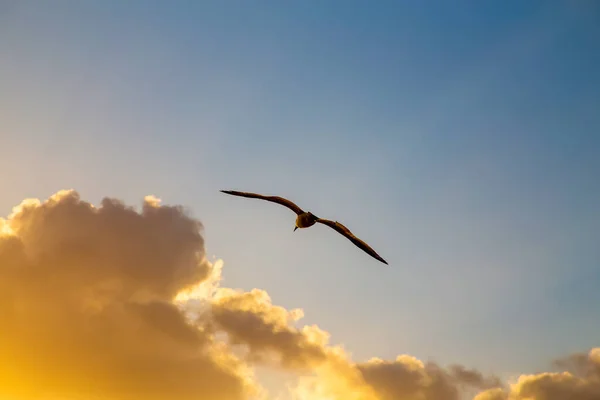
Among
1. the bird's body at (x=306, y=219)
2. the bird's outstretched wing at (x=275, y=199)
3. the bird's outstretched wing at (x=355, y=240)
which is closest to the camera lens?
the bird's outstretched wing at (x=355, y=240)

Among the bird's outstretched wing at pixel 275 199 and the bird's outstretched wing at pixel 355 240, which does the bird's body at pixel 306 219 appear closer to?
the bird's outstretched wing at pixel 275 199

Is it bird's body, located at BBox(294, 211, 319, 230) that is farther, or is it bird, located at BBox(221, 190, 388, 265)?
bird's body, located at BBox(294, 211, 319, 230)

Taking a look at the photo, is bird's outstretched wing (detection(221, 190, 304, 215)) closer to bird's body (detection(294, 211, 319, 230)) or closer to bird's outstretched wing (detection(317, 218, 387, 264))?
bird's body (detection(294, 211, 319, 230))

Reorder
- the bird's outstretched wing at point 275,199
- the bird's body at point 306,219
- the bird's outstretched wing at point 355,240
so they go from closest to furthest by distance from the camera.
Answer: the bird's outstretched wing at point 355,240 < the bird's outstretched wing at point 275,199 < the bird's body at point 306,219

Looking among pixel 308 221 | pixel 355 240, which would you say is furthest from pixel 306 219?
pixel 355 240

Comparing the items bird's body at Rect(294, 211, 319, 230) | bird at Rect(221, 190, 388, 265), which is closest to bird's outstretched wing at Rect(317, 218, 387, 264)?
bird at Rect(221, 190, 388, 265)

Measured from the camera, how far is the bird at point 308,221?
40062 millimetres

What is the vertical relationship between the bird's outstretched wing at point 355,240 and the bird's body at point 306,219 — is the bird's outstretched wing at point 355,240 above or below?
below

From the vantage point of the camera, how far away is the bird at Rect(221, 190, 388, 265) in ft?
131

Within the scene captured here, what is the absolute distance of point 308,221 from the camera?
4509 cm

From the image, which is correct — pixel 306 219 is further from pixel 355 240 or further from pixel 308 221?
pixel 355 240

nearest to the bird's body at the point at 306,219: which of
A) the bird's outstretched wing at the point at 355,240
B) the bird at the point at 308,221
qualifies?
the bird at the point at 308,221

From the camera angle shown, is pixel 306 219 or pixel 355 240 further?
pixel 306 219

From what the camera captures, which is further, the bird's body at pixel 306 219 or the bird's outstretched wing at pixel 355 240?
the bird's body at pixel 306 219
